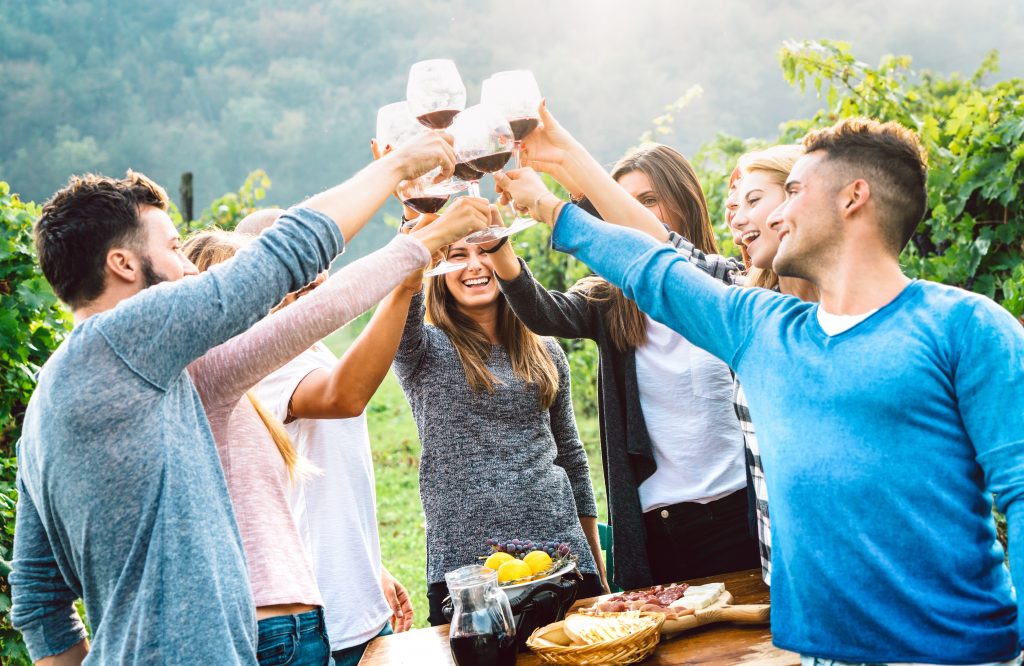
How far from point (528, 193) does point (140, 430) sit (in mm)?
1004

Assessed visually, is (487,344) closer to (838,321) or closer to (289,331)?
(289,331)

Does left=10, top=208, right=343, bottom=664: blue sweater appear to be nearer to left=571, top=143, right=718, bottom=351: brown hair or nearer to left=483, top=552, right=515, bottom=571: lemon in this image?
left=483, top=552, right=515, bottom=571: lemon

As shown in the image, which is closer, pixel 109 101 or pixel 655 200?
pixel 655 200

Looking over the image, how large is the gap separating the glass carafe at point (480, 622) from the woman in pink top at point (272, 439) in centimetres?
28

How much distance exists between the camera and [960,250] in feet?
11.2

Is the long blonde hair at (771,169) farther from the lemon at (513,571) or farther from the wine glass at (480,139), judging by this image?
the lemon at (513,571)

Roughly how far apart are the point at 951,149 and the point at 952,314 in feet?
7.87

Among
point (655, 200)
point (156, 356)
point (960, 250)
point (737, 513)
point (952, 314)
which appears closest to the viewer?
point (156, 356)

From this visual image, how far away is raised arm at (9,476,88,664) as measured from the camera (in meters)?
1.59

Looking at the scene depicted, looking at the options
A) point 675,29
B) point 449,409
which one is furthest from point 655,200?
point 675,29

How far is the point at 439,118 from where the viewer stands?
1.81 meters

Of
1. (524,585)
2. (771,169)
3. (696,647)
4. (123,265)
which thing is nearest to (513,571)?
(524,585)

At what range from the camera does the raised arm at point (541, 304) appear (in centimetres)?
254

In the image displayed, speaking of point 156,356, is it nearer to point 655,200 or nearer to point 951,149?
point 655,200
